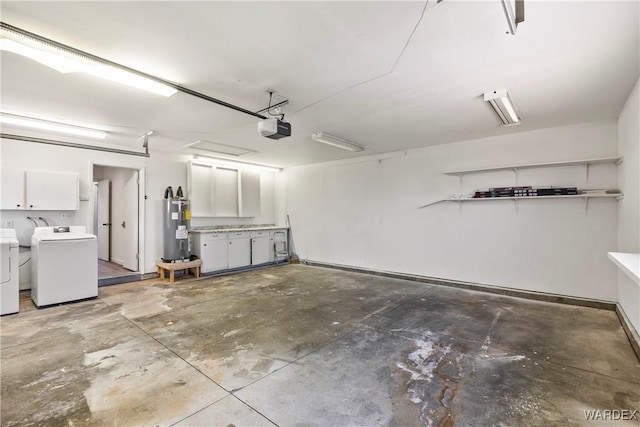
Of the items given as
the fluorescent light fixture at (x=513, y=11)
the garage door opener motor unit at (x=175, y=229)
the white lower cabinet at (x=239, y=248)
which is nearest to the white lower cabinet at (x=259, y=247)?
the white lower cabinet at (x=239, y=248)

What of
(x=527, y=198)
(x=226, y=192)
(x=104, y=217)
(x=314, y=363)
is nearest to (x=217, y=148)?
(x=226, y=192)

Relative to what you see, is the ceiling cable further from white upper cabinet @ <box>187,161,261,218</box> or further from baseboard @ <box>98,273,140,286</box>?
baseboard @ <box>98,273,140,286</box>

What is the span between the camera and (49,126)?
438 centimetres

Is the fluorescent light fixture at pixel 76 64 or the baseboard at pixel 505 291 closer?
the fluorescent light fixture at pixel 76 64

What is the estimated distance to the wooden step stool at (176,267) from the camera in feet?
19.1

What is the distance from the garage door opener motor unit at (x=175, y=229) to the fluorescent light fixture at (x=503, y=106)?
5.84m

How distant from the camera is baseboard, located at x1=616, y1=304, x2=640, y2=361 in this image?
2.86m

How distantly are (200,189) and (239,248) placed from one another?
167 centimetres

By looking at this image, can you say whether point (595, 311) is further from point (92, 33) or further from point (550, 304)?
point (92, 33)

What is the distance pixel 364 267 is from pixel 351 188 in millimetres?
1934

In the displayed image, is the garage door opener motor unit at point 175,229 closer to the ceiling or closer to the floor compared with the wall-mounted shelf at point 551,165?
closer to the floor

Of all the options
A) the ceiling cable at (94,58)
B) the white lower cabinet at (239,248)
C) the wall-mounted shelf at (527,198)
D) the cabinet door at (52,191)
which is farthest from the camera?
the white lower cabinet at (239,248)

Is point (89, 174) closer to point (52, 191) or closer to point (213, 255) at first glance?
point (52, 191)

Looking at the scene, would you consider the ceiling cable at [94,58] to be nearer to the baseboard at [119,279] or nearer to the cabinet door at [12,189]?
the cabinet door at [12,189]
